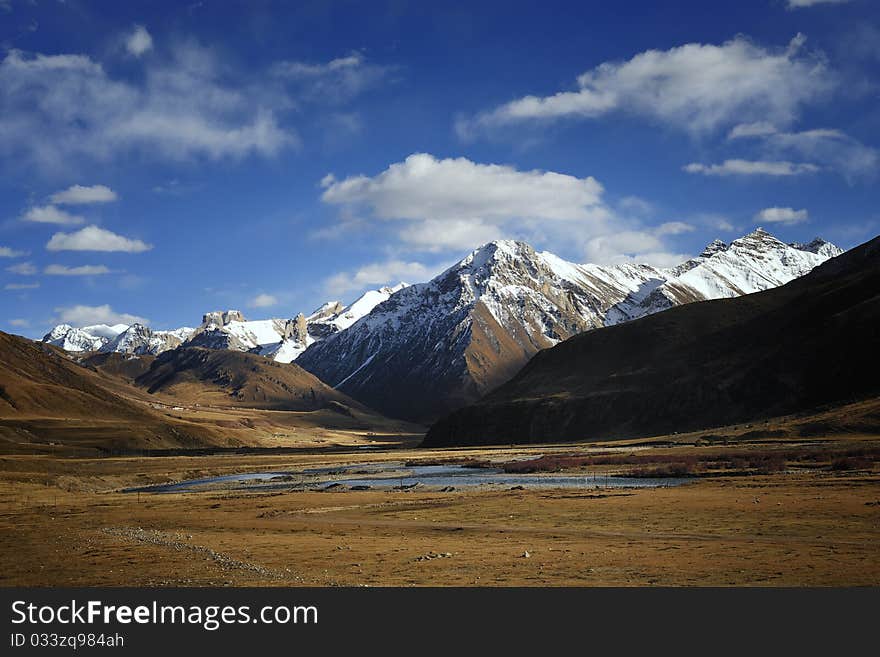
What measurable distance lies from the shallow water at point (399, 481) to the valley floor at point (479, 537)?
8647 mm

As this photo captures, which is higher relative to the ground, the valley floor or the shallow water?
the valley floor

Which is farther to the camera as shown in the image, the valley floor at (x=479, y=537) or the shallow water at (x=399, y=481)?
the shallow water at (x=399, y=481)

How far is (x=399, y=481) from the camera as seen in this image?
10988 centimetres

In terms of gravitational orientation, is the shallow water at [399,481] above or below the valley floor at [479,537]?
below

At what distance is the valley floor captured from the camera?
33000mm

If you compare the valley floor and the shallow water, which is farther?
the shallow water

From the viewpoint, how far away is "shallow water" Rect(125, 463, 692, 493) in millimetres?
87688

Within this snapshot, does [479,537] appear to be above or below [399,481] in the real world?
above

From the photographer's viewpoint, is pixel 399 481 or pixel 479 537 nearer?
pixel 479 537

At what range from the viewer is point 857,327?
19775cm

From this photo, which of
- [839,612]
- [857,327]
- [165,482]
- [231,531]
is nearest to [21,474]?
[165,482]

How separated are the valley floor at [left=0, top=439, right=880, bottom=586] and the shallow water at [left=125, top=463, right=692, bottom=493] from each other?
8.65 m

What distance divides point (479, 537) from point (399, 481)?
63.9m

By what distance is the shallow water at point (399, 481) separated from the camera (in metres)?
87.7
